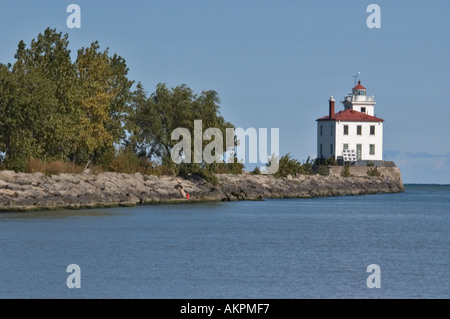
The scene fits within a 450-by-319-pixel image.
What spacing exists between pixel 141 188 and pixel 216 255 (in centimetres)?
2939

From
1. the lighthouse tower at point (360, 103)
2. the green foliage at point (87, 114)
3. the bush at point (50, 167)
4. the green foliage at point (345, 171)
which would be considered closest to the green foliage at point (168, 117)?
the green foliage at point (87, 114)

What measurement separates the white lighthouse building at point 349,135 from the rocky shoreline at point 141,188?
12.6 feet

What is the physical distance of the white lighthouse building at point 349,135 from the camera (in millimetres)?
100938

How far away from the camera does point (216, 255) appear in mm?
31953

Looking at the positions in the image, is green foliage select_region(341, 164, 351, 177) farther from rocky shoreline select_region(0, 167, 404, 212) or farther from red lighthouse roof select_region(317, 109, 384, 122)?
red lighthouse roof select_region(317, 109, 384, 122)

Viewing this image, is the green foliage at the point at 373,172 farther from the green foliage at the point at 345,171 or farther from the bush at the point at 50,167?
the bush at the point at 50,167

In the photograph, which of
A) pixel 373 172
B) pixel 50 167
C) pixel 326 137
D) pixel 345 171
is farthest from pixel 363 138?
pixel 50 167

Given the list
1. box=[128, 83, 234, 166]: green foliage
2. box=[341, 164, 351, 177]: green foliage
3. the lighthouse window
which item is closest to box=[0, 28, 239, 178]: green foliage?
box=[128, 83, 234, 166]: green foliage

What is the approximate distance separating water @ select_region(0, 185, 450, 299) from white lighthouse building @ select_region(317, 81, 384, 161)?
47.7 metres

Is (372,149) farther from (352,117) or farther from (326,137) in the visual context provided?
(326,137)

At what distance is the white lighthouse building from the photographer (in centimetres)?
10094

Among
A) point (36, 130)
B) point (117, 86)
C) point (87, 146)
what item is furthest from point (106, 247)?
point (117, 86)
